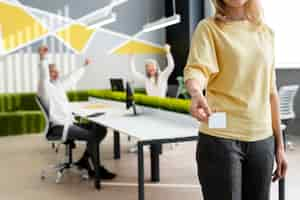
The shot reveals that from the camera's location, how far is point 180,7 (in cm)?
1065

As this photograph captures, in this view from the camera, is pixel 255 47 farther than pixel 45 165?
No

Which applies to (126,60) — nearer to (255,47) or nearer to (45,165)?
(45,165)

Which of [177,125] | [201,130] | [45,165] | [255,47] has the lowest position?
[45,165]

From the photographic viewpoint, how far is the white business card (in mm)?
1259

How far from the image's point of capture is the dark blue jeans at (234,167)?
1.34 metres

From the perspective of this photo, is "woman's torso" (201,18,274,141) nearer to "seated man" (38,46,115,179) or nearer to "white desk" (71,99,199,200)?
"white desk" (71,99,199,200)

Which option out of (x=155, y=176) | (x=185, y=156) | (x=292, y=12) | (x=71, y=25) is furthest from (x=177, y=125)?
(x=71, y=25)

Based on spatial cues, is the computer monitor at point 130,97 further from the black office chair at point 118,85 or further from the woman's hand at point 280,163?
the woman's hand at point 280,163

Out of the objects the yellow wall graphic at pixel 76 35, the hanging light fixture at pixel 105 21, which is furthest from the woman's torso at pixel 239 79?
the yellow wall graphic at pixel 76 35

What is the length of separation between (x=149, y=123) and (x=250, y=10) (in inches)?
117

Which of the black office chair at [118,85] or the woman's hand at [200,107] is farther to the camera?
the black office chair at [118,85]

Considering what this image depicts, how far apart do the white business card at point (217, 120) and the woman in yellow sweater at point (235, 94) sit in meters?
0.01

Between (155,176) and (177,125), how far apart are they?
946mm

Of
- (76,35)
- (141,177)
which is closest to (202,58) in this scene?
(141,177)
